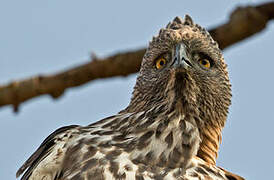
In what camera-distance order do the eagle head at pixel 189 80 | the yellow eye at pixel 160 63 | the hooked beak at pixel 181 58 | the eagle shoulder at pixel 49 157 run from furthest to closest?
the yellow eye at pixel 160 63
the eagle head at pixel 189 80
the hooked beak at pixel 181 58
the eagle shoulder at pixel 49 157

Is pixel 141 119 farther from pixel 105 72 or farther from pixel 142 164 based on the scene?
pixel 105 72

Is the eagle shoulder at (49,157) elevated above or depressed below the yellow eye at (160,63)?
below

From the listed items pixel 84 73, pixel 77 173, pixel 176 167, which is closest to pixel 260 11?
pixel 84 73

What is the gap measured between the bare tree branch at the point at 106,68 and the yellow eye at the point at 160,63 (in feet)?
3.88

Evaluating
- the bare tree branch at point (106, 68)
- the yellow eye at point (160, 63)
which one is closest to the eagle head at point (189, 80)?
the yellow eye at point (160, 63)

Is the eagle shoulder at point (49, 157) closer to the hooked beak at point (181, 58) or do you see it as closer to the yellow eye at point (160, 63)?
the yellow eye at point (160, 63)

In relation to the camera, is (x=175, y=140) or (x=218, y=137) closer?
(x=175, y=140)

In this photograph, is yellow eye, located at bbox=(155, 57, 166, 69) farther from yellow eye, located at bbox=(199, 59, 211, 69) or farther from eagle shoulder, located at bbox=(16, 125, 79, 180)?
eagle shoulder, located at bbox=(16, 125, 79, 180)

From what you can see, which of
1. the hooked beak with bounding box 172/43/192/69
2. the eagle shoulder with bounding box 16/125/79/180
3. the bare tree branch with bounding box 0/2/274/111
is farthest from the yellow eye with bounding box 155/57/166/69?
the bare tree branch with bounding box 0/2/274/111

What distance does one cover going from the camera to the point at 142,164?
5.47 m

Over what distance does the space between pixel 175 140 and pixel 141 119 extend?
0.37 metres

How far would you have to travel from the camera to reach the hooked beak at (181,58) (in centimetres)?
577

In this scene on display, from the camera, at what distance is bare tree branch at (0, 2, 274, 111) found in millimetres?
7418

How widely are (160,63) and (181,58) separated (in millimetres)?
448
